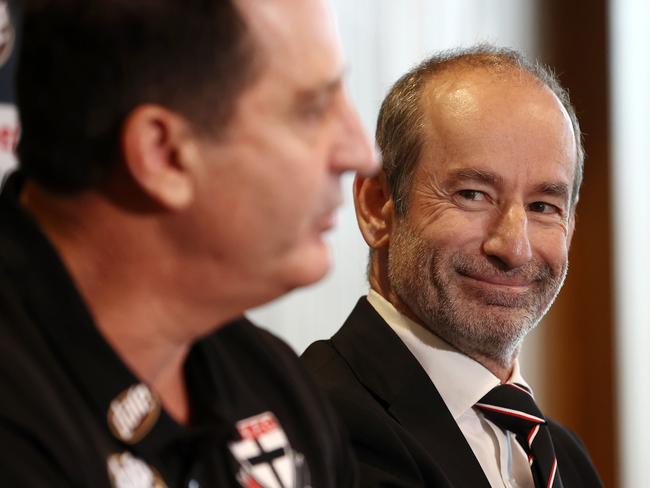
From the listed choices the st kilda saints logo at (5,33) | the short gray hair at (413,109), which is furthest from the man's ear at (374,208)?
the st kilda saints logo at (5,33)

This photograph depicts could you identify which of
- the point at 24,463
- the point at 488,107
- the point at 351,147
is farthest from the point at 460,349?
the point at 24,463

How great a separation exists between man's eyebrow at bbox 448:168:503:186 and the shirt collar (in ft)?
0.87

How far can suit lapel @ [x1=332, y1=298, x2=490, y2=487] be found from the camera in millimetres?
1743

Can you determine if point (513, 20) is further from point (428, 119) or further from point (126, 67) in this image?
point (126, 67)

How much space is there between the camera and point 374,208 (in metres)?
2.00

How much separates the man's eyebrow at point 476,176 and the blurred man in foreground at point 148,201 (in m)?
0.71

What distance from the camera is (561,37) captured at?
13.5 ft

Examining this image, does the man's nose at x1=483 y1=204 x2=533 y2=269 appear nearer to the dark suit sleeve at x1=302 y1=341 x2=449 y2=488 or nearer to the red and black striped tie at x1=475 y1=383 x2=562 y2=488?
the red and black striped tie at x1=475 y1=383 x2=562 y2=488

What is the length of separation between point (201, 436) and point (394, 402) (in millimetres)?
665

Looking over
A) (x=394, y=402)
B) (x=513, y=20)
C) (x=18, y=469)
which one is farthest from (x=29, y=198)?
(x=513, y=20)

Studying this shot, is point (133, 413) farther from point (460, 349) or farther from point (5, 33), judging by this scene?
point (460, 349)

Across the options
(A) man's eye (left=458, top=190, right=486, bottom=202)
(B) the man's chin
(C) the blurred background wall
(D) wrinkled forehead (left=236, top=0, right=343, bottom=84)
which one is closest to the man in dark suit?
(A) man's eye (left=458, top=190, right=486, bottom=202)

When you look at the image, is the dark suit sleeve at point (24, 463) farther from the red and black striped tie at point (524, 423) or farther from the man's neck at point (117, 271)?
the red and black striped tie at point (524, 423)

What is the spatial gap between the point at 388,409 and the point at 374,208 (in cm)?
41
